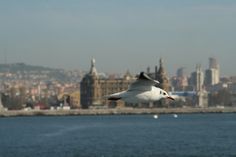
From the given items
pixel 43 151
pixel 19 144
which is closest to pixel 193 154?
pixel 43 151

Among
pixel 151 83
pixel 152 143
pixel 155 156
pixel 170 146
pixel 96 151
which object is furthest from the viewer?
pixel 152 143

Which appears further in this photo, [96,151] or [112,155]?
[96,151]

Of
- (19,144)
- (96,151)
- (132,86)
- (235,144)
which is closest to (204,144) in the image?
(235,144)

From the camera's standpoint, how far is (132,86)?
25.5 metres

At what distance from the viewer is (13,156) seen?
5944 centimetres

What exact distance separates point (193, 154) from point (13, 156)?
39.4ft

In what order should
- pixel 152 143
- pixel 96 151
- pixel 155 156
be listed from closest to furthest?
1. pixel 155 156
2. pixel 96 151
3. pixel 152 143

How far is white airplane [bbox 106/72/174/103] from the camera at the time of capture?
24938 millimetres

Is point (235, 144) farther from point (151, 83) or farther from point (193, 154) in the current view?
point (151, 83)

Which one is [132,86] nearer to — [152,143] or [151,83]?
[151,83]

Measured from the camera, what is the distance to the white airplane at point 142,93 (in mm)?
24938

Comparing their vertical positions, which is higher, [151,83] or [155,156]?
[151,83]

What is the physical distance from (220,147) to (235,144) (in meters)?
4.01

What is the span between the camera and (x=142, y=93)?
2528 cm
